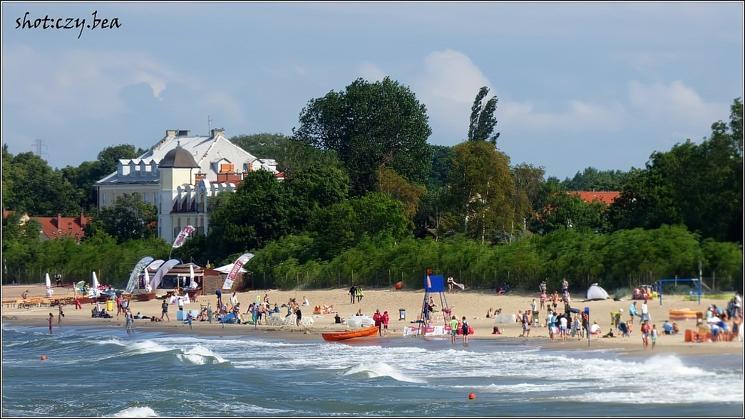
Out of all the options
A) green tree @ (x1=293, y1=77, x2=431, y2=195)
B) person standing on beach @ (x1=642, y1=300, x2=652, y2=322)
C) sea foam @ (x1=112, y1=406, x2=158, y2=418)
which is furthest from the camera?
green tree @ (x1=293, y1=77, x2=431, y2=195)

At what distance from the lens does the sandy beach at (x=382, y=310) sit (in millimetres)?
36625

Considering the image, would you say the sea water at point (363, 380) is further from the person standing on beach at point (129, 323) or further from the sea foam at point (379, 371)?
the person standing on beach at point (129, 323)

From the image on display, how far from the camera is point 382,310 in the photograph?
5875cm

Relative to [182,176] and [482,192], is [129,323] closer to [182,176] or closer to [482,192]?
[482,192]

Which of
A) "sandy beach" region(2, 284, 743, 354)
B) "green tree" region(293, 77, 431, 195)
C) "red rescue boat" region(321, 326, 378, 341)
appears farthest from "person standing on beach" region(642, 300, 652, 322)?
"green tree" region(293, 77, 431, 195)

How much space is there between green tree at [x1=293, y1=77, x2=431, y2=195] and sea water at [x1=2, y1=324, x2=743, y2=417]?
46.1m

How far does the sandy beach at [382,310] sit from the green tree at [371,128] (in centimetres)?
2807

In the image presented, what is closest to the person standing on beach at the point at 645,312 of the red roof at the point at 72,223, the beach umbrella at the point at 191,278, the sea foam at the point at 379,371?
the sea foam at the point at 379,371

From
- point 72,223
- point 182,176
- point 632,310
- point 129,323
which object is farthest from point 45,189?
point 632,310

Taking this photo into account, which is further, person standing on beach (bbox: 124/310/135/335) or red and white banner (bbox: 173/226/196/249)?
red and white banner (bbox: 173/226/196/249)

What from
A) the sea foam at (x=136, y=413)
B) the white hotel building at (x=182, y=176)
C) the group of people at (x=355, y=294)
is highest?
the white hotel building at (x=182, y=176)

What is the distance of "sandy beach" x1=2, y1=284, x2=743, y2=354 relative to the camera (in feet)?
120

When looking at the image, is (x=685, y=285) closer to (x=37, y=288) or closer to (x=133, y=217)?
(x=37, y=288)

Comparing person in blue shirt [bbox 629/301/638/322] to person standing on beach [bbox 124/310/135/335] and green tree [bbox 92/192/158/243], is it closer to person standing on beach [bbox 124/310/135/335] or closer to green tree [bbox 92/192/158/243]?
person standing on beach [bbox 124/310/135/335]
